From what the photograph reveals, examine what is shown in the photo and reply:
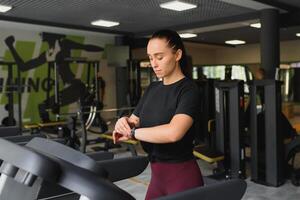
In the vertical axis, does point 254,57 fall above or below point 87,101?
above

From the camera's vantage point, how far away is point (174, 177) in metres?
1.41

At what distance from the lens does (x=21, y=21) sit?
722cm

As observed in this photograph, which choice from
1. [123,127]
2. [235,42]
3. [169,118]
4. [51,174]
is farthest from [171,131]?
[235,42]

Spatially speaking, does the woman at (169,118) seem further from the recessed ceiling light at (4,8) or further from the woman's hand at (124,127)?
the recessed ceiling light at (4,8)

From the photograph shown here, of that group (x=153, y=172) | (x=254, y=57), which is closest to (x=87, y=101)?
(x=153, y=172)

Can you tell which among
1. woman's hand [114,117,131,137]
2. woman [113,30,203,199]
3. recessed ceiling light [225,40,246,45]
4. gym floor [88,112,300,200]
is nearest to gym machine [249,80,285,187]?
gym floor [88,112,300,200]

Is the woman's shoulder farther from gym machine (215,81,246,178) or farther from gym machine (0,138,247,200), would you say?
gym machine (215,81,246,178)

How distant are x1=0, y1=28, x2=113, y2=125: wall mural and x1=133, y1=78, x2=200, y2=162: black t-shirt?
653 centimetres

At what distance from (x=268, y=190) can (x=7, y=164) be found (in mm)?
3496

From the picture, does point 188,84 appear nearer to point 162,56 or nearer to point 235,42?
point 162,56

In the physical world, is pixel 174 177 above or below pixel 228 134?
above

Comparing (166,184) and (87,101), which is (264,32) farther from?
(166,184)

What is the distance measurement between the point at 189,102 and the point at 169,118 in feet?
0.39

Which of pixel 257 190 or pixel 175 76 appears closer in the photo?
pixel 175 76
